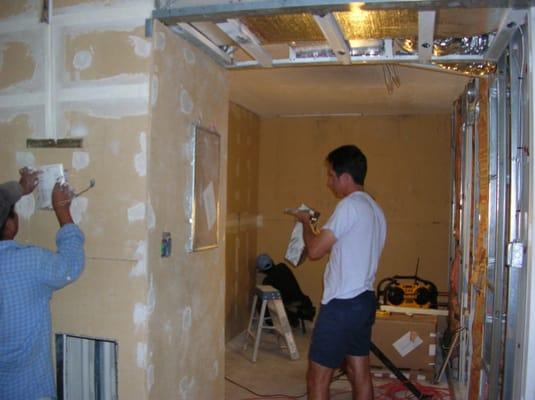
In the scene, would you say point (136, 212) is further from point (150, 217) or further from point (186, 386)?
point (186, 386)

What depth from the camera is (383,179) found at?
5.87 metres

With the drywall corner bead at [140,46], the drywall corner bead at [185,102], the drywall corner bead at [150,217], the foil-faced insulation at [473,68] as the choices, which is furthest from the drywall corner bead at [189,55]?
the foil-faced insulation at [473,68]

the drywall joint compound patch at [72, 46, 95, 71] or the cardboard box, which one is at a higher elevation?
the drywall joint compound patch at [72, 46, 95, 71]

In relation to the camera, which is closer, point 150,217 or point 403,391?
point 150,217

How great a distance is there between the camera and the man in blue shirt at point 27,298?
5.71ft

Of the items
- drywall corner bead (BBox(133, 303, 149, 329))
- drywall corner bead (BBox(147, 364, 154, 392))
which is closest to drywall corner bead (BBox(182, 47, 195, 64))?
drywall corner bead (BBox(133, 303, 149, 329))

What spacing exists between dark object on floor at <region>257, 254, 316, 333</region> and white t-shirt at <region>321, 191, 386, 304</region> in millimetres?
2945

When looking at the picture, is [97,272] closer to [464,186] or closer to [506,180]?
[506,180]

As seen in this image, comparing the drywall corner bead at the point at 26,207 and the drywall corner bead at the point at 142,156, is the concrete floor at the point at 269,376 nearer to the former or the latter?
the drywall corner bead at the point at 26,207

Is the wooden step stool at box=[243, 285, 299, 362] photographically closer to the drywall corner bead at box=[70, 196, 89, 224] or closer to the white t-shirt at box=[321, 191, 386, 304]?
the white t-shirt at box=[321, 191, 386, 304]

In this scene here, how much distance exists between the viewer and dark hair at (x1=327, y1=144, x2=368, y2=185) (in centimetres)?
261

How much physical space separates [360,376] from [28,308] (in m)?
1.64

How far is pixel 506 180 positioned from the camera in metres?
2.26

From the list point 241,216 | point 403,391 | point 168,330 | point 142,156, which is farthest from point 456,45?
point 241,216
